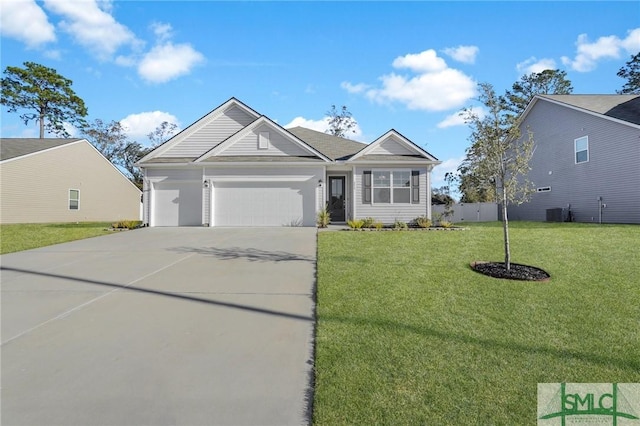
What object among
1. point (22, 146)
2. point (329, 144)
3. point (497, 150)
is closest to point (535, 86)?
point (329, 144)

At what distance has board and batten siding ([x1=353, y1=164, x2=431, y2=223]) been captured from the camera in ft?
49.5

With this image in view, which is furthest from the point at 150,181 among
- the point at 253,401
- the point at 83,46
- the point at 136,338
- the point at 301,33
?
the point at 253,401

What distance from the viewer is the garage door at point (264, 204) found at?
15.1 m

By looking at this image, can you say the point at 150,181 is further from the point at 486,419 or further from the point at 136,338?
the point at 486,419

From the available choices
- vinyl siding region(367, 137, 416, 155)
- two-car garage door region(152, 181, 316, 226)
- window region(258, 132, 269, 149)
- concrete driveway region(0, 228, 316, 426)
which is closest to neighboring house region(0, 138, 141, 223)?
two-car garage door region(152, 181, 316, 226)

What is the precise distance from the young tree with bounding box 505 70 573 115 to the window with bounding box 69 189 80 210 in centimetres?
3880

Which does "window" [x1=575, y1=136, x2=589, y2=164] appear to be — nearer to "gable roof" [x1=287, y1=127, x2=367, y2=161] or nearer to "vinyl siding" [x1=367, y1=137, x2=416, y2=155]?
"vinyl siding" [x1=367, y1=137, x2=416, y2=155]

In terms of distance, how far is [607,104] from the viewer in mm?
17266

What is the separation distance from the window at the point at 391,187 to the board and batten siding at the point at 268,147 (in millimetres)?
3596

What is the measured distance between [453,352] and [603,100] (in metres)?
21.8

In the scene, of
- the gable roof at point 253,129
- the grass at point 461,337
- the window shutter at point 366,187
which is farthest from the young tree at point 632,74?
the grass at point 461,337

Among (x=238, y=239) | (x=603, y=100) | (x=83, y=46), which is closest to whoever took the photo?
(x=238, y=239)

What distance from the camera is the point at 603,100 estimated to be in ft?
59.2
